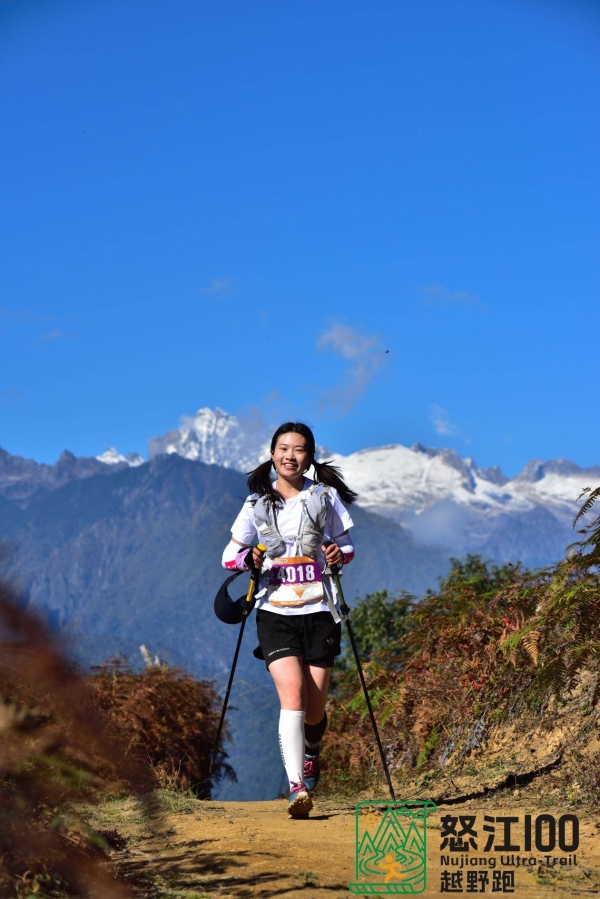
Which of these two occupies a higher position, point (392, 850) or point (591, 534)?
point (591, 534)

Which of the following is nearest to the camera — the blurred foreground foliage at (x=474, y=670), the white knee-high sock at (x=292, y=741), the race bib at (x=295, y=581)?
the white knee-high sock at (x=292, y=741)

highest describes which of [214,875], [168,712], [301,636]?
[301,636]

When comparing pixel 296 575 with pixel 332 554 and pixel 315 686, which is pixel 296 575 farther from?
pixel 315 686

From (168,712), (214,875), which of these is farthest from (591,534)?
(168,712)

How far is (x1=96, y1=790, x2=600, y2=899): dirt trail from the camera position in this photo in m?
3.80

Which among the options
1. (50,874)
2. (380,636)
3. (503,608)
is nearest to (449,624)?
(503,608)

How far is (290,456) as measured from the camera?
7129 millimetres

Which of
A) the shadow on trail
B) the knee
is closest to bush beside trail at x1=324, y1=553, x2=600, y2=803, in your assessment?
the knee

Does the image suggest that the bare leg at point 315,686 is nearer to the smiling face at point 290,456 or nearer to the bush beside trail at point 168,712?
the smiling face at point 290,456

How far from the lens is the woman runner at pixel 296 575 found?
667cm

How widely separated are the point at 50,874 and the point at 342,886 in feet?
4.69

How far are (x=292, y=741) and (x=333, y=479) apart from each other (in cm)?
195

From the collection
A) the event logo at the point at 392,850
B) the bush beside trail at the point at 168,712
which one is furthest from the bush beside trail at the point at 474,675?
the bush beside trail at the point at 168,712

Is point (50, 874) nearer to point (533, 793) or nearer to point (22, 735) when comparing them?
point (22, 735)
